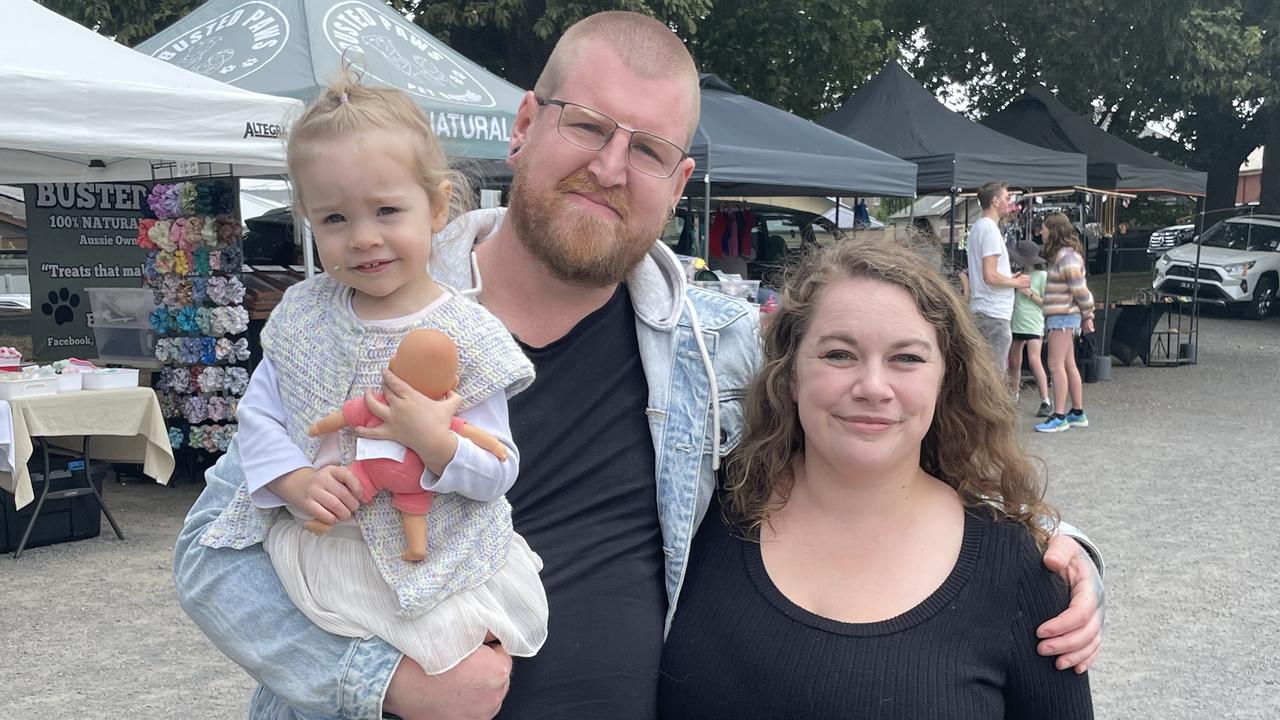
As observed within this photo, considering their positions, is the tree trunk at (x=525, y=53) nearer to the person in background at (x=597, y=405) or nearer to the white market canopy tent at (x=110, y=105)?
the white market canopy tent at (x=110, y=105)

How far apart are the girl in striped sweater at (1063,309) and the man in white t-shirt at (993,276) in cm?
37

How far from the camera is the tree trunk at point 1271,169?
21688mm

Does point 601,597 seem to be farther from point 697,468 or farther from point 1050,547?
point 1050,547

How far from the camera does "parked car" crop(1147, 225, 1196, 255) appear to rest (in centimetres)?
2701

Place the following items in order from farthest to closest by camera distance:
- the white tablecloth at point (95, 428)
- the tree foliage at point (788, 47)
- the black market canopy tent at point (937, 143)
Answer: the tree foliage at point (788, 47) < the black market canopy tent at point (937, 143) < the white tablecloth at point (95, 428)

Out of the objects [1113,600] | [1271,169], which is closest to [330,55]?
[1113,600]

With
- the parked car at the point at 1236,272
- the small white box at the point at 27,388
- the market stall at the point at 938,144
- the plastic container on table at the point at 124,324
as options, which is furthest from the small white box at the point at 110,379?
the parked car at the point at 1236,272

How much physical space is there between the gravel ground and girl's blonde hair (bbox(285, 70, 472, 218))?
125 inches

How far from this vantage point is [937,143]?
39.1ft

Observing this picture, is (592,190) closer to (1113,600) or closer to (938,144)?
(1113,600)

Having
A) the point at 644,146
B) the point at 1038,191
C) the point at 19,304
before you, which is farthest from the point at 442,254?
the point at 1038,191

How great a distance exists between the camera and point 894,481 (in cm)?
202

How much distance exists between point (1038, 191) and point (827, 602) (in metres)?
13.8

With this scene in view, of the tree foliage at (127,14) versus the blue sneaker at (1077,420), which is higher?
the tree foliage at (127,14)
